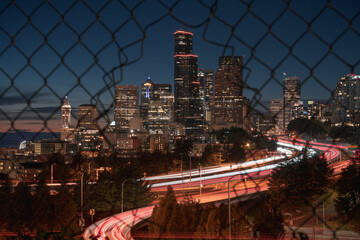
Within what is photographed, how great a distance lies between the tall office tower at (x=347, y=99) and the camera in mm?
1274

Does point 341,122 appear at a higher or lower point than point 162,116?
lower

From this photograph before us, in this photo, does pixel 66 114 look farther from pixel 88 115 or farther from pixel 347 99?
pixel 347 99

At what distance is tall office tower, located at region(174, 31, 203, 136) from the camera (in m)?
118

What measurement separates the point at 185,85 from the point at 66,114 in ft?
401

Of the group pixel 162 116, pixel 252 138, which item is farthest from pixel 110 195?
pixel 162 116

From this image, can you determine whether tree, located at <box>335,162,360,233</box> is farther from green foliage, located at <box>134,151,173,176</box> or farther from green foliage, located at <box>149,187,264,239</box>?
green foliage, located at <box>134,151,173,176</box>

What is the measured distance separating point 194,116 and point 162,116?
1139cm

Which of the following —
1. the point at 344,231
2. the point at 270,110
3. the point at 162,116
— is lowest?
the point at 344,231

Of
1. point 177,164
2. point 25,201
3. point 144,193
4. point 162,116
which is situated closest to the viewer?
point 25,201

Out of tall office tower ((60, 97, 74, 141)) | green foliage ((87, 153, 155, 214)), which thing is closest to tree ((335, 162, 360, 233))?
tall office tower ((60, 97, 74, 141))

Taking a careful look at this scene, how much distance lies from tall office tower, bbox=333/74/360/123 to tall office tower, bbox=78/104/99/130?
1006 millimetres

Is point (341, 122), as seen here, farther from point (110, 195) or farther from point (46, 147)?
point (110, 195)

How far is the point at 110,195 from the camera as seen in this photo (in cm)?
1317

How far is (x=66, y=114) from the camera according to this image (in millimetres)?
1780
